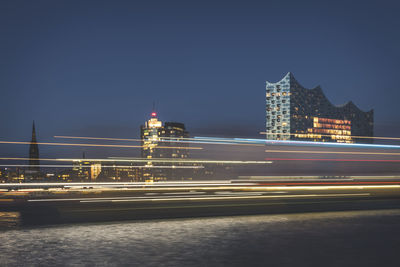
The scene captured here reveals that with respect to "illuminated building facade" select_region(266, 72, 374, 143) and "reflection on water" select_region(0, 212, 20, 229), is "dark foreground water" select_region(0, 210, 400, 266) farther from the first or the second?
"illuminated building facade" select_region(266, 72, 374, 143)

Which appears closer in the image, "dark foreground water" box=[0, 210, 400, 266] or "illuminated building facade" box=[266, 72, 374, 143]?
"dark foreground water" box=[0, 210, 400, 266]

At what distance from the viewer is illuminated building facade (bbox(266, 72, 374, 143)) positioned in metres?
160

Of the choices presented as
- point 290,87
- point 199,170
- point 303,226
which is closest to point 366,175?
point 199,170

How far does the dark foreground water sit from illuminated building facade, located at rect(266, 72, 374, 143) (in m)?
146

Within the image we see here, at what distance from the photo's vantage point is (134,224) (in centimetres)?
1153

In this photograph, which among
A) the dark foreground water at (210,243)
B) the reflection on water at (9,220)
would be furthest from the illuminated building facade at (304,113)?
the dark foreground water at (210,243)

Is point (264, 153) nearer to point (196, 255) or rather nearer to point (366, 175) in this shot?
point (366, 175)

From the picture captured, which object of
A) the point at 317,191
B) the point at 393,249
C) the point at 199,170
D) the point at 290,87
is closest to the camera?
the point at 393,249

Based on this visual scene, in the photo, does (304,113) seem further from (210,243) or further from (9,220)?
(210,243)

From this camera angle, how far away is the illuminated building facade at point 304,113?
526ft

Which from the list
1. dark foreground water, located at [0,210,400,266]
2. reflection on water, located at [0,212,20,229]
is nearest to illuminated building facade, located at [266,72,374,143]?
reflection on water, located at [0,212,20,229]

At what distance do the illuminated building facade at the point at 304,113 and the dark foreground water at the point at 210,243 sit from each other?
146 m

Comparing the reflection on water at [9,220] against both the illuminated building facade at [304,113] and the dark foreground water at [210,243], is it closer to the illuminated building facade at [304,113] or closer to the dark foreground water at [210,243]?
the dark foreground water at [210,243]

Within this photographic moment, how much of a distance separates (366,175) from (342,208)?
1125 cm
